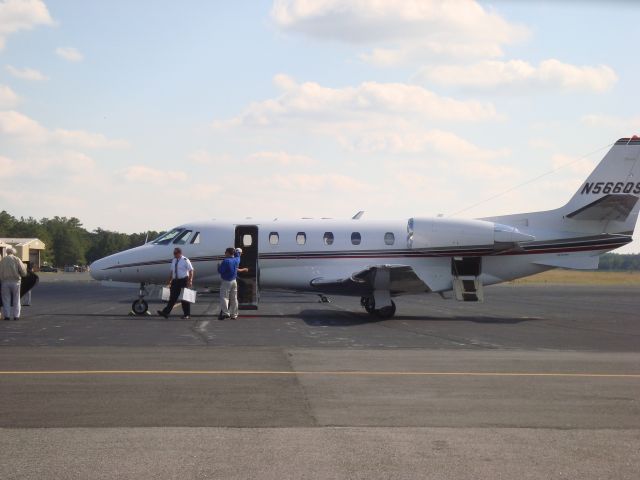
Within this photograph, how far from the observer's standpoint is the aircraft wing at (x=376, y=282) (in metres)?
23.7

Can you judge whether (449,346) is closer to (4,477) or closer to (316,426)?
(316,426)

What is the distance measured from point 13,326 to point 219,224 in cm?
881

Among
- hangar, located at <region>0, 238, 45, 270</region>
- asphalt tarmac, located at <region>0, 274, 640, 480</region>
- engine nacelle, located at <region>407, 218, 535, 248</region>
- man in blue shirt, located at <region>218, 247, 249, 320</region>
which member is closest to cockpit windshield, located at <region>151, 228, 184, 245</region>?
man in blue shirt, located at <region>218, 247, 249, 320</region>

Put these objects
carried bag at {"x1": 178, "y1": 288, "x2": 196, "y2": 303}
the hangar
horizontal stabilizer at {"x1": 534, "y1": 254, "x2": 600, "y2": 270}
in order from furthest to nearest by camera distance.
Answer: the hangar
horizontal stabilizer at {"x1": 534, "y1": 254, "x2": 600, "y2": 270}
carried bag at {"x1": 178, "y1": 288, "x2": 196, "y2": 303}

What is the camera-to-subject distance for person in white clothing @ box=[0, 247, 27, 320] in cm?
2120

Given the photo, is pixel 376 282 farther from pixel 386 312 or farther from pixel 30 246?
pixel 30 246

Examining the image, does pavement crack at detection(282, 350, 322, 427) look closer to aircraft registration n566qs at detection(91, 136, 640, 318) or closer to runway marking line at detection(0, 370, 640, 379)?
runway marking line at detection(0, 370, 640, 379)

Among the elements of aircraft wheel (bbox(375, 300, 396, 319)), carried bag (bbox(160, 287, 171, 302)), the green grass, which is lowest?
the green grass

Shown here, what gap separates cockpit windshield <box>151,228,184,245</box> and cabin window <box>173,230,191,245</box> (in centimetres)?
13

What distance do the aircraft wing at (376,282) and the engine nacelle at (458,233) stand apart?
151 centimetres

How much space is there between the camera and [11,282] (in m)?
21.4

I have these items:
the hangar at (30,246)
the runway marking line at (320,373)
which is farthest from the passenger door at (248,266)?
the hangar at (30,246)

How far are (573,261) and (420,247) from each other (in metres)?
4.98

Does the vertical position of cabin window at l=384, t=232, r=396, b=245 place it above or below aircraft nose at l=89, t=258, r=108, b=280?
above
